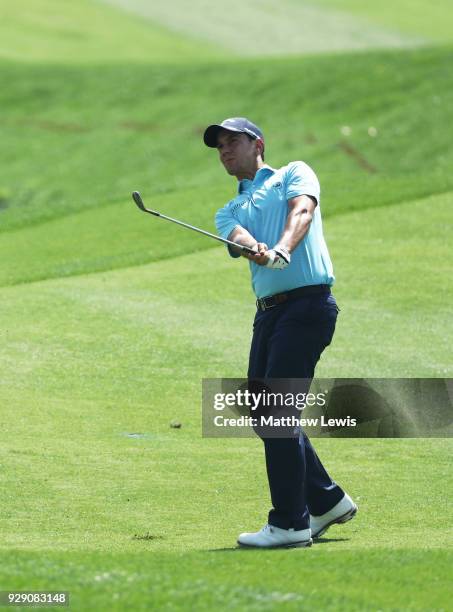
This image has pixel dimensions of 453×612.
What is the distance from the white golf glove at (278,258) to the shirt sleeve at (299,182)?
47 centimetres

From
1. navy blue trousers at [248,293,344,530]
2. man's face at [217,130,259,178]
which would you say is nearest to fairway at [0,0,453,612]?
navy blue trousers at [248,293,344,530]

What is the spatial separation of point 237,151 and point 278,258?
2.94ft

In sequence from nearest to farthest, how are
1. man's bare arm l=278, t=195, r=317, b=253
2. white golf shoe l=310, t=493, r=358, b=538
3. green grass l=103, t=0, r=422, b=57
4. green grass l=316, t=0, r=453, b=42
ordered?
man's bare arm l=278, t=195, r=317, b=253 → white golf shoe l=310, t=493, r=358, b=538 → green grass l=103, t=0, r=422, b=57 → green grass l=316, t=0, r=453, b=42

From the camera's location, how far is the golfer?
282 inches

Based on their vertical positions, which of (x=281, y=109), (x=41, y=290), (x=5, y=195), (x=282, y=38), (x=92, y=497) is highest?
(x=282, y=38)

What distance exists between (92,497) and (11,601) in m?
3.00

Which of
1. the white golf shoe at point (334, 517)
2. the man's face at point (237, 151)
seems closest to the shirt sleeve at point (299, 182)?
the man's face at point (237, 151)

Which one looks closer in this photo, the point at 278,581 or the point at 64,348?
the point at 278,581

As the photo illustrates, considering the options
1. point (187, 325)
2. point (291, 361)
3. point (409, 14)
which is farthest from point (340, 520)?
point (409, 14)

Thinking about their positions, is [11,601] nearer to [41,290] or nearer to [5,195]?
[41,290]

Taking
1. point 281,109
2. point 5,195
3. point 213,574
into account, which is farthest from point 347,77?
point 213,574

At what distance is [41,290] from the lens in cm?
1555

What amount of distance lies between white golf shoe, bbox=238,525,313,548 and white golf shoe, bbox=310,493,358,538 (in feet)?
1.15

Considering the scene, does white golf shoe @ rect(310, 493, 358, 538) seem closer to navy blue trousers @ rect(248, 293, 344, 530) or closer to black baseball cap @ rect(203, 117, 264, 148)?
navy blue trousers @ rect(248, 293, 344, 530)
